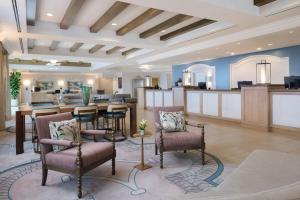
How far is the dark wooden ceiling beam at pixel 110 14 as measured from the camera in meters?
4.39

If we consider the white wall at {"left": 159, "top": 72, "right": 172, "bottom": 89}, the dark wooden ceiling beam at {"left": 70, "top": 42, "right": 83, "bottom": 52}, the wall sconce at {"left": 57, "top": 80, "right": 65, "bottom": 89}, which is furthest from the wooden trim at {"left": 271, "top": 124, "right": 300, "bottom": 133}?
the wall sconce at {"left": 57, "top": 80, "right": 65, "bottom": 89}

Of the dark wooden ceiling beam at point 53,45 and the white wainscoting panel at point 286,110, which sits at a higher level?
the dark wooden ceiling beam at point 53,45

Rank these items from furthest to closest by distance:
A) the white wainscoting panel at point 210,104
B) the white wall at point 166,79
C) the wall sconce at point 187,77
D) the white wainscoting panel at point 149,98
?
the white wall at point 166,79 < the wall sconce at point 187,77 < the white wainscoting panel at point 149,98 < the white wainscoting panel at point 210,104

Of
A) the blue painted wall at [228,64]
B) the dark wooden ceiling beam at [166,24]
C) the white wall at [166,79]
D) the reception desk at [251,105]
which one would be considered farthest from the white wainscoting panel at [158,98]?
the white wall at [166,79]

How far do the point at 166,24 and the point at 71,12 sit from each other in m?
2.37

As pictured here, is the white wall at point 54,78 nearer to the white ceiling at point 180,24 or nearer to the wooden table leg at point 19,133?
the white ceiling at point 180,24

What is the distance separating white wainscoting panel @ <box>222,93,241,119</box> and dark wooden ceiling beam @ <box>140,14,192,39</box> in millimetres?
2900

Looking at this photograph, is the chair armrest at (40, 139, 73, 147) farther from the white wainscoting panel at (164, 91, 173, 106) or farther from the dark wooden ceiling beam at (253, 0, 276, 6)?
the white wainscoting panel at (164, 91, 173, 106)

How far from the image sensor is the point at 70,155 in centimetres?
266

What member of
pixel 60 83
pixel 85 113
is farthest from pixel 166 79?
pixel 85 113

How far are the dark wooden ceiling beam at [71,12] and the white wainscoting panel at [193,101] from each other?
491 cm

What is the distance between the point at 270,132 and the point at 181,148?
11.3 feet

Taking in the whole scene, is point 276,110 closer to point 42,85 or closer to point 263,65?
point 263,65

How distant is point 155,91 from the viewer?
11.0 m
